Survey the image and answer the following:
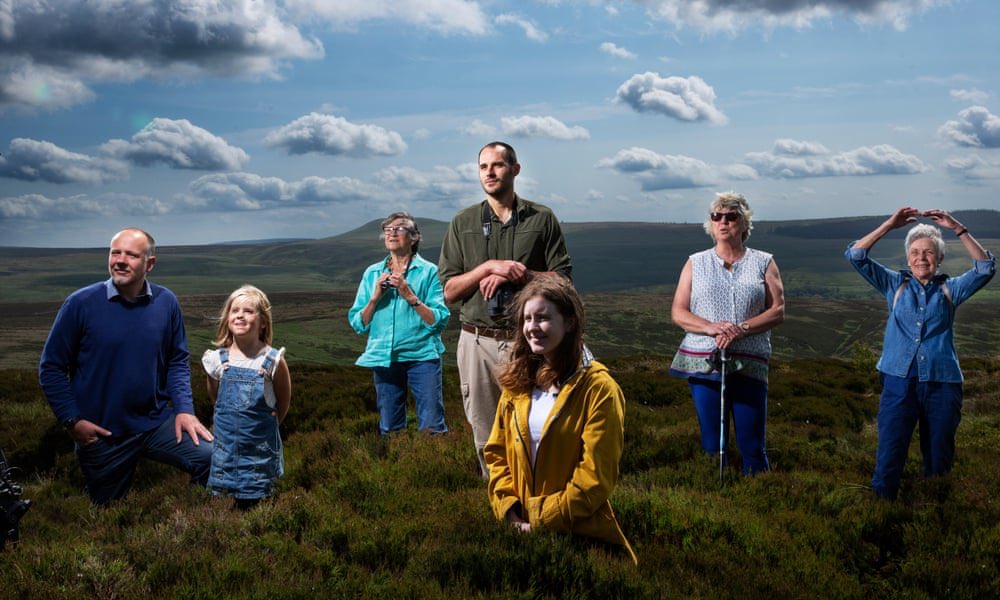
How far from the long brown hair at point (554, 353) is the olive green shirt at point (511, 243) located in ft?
4.65

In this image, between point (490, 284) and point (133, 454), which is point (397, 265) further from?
point (133, 454)

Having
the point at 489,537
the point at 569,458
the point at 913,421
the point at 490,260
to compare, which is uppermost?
the point at 490,260

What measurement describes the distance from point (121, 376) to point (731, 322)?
455cm

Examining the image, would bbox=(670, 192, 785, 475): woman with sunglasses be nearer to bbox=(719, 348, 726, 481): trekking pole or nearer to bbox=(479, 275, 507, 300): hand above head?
bbox=(719, 348, 726, 481): trekking pole

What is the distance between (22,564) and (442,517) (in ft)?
7.96

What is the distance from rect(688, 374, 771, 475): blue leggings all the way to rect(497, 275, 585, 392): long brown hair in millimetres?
2640

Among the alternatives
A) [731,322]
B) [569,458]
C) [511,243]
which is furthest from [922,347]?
[569,458]

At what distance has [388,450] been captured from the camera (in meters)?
7.57

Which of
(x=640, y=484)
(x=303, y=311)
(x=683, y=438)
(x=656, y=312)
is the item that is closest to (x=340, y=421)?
(x=683, y=438)

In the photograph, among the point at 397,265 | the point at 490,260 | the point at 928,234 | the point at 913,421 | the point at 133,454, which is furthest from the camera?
the point at 397,265

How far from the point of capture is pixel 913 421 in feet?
20.2

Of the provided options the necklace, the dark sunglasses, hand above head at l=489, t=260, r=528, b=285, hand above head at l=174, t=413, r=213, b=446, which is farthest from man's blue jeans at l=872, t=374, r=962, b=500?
hand above head at l=174, t=413, r=213, b=446

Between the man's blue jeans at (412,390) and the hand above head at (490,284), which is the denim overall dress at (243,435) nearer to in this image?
the hand above head at (490,284)

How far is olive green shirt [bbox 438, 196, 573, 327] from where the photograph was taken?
5359 millimetres
